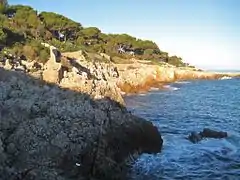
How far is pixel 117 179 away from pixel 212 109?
80.7 feet

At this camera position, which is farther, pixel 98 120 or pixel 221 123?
pixel 221 123

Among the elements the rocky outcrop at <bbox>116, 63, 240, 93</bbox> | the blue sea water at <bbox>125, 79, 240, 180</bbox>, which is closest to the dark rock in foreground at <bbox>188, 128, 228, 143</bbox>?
the blue sea water at <bbox>125, 79, 240, 180</bbox>

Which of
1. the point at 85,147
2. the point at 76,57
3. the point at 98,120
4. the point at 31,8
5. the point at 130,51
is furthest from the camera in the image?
the point at 130,51

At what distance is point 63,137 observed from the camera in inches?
527

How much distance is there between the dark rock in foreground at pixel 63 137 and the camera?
11.9m

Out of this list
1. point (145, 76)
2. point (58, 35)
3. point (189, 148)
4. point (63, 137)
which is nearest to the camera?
point (63, 137)

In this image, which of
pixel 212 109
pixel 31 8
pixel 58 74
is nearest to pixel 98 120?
pixel 58 74

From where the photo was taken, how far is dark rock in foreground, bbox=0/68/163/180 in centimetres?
1195

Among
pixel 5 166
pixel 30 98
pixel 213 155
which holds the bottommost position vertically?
pixel 213 155

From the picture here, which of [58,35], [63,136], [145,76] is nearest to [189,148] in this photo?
[63,136]

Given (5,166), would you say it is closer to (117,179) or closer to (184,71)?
(117,179)

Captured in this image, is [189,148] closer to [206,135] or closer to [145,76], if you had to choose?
[206,135]

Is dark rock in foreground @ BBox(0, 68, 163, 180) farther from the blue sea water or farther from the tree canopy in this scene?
the tree canopy

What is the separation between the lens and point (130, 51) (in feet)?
330
